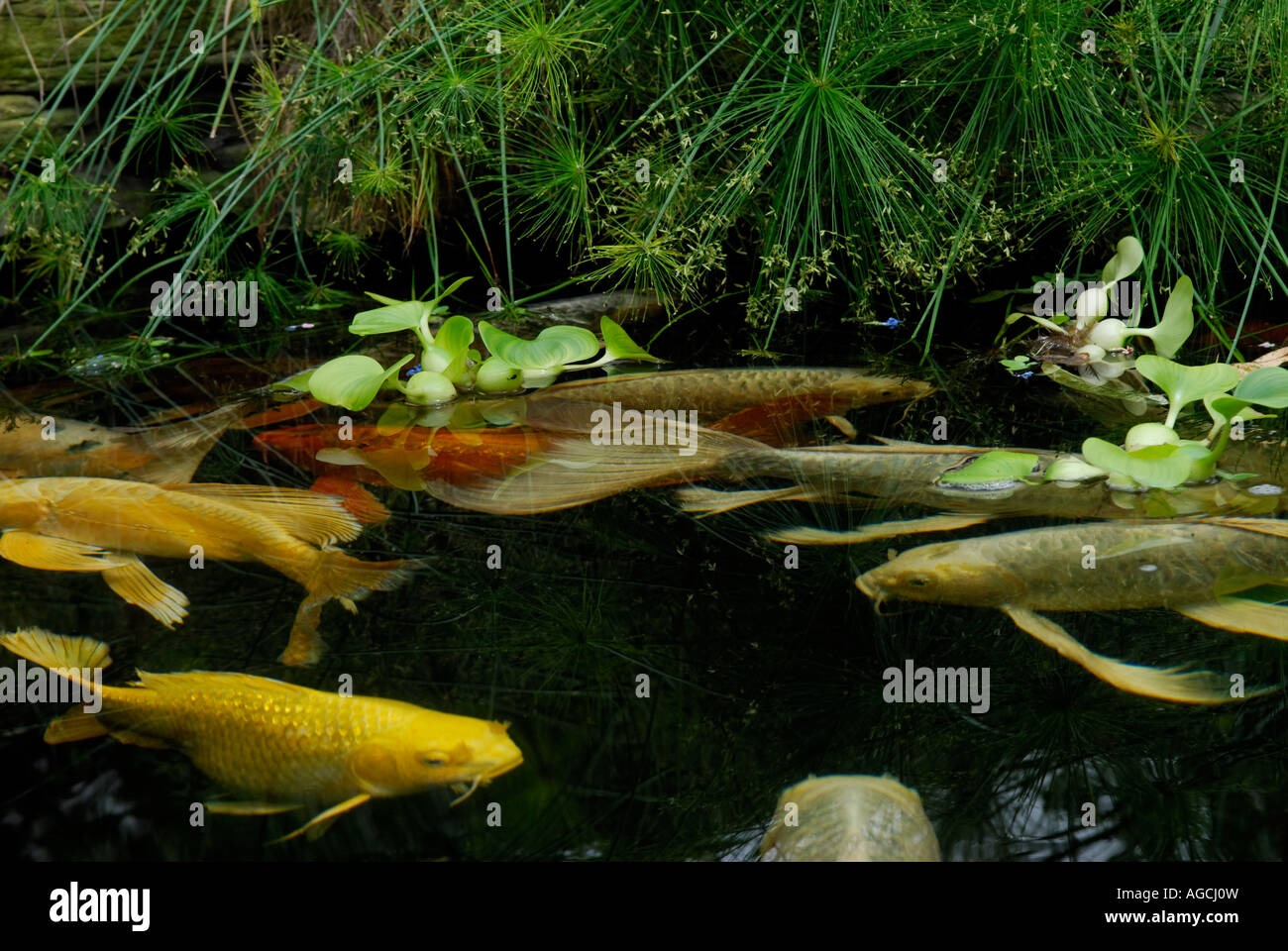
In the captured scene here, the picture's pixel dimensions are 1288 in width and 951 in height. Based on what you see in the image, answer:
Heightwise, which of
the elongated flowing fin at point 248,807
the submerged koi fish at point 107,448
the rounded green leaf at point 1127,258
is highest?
the rounded green leaf at point 1127,258

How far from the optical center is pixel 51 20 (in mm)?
3287

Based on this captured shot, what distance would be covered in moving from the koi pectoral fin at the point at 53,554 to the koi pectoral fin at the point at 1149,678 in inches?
49.3

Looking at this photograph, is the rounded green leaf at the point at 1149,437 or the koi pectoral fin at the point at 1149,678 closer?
the koi pectoral fin at the point at 1149,678

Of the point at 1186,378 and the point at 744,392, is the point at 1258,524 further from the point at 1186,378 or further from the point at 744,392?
the point at 744,392

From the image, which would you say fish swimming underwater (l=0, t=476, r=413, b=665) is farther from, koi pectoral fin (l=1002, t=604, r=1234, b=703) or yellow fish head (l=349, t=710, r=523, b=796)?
koi pectoral fin (l=1002, t=604, r=1234, b=703)

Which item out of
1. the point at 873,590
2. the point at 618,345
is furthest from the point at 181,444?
the point at 873,590

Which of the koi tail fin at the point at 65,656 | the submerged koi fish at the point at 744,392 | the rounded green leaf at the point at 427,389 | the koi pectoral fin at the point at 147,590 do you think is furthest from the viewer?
the rounded green leaf at the point at 427,389

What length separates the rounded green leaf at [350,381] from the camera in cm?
216

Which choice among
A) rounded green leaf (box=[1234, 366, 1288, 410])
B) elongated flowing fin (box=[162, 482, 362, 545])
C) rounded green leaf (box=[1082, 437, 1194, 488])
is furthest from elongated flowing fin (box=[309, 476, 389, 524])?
rounded green leaf (box=[1234, 366, 1288, 410])

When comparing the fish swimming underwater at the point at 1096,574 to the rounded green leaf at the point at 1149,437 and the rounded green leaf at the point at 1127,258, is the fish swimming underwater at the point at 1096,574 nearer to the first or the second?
the rounded green leaf at the point at 1149,437

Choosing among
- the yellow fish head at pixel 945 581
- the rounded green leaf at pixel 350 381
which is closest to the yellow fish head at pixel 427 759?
the yellow fish head at pixel 945 581

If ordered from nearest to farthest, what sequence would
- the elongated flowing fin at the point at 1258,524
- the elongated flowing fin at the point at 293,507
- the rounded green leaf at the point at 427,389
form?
the elongated flowing fin at the point at 1258,524
the elongated flowing fin at the point at 293,507
the rounded green leaf at the point at 427,389
